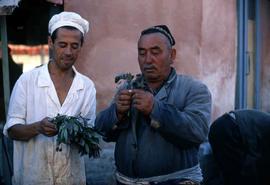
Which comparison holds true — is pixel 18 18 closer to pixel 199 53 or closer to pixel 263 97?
pixel 199 53

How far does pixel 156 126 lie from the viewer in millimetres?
3293

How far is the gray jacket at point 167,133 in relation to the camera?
334cm

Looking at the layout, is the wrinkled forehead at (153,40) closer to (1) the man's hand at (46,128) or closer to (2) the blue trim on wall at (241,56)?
(1) the man's hand at (46,128)

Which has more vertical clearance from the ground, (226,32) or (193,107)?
(226,32)

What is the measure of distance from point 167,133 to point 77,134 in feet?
2.24

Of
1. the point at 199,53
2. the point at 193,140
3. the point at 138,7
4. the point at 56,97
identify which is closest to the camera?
the point at 193,140

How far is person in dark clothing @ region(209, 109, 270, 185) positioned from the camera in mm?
5516

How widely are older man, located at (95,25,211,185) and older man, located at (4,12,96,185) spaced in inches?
16.5

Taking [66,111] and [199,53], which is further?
[199,53]

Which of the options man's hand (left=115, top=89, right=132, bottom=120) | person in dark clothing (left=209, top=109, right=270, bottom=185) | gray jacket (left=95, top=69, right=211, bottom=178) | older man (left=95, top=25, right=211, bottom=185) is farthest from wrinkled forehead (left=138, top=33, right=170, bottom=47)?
person in dark clothing (left=209, top=109, right=270, bottom=185)

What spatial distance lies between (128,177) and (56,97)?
76 cm

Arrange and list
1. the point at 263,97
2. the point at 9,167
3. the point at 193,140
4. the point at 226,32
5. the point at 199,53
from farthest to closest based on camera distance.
Result: the point at 263,97 < the point at 226,32 < the point at 199,53 < the point at 9,167 < the point at 193,140

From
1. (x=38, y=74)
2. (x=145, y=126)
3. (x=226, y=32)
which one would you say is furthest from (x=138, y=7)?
(x=145, y=126)

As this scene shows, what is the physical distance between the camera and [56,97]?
12.6ft
